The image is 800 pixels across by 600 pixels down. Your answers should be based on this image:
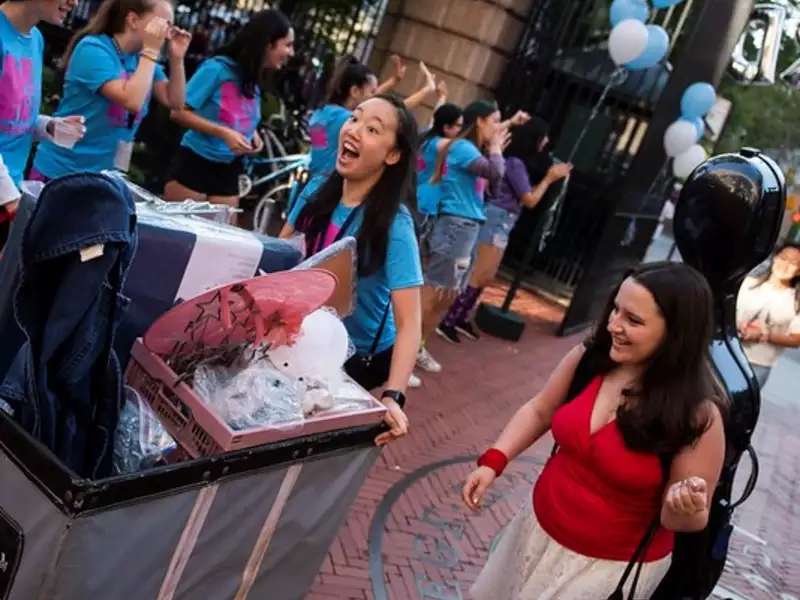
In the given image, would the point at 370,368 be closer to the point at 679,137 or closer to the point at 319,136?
the point at 319,136

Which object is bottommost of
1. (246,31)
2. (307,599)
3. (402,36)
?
(307,599)

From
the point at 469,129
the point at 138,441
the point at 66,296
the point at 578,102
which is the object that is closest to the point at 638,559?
the point at 138,441

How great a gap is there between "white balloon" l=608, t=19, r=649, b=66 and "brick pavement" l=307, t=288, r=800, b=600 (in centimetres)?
292

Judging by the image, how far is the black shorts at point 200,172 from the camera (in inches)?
174

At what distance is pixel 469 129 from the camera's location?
5.92 metres

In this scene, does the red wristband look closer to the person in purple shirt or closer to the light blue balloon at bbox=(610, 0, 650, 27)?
the person in purple shirt

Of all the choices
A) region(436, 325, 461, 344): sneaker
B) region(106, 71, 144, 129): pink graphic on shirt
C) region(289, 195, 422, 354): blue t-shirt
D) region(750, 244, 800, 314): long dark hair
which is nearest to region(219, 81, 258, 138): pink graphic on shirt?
region(106, 71, 144, 129): pink graphic on shirt

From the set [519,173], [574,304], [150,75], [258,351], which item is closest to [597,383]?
[258,351]

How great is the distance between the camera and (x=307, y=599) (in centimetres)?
318

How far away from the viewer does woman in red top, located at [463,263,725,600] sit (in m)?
2.22

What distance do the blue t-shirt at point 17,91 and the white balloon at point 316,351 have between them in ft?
4.46

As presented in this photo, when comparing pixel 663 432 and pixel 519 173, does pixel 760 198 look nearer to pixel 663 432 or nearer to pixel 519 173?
pixel 663 432

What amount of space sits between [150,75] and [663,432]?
244 cm

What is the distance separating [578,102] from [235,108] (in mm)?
6615
